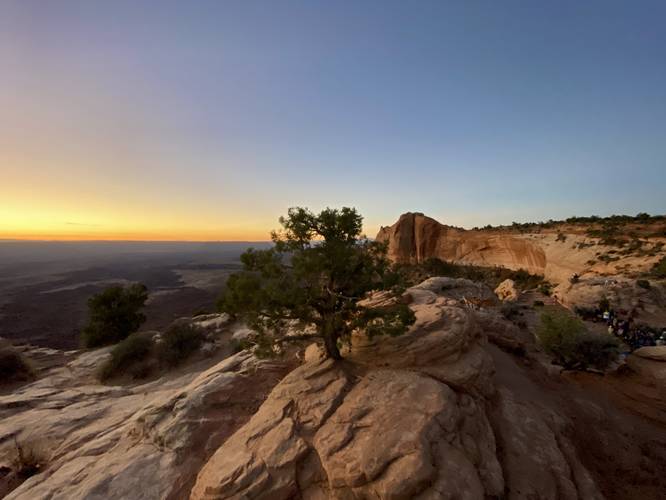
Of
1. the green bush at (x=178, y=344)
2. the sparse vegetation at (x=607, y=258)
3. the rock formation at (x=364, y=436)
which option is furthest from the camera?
the sparse vegetation at (x=607, y=258)

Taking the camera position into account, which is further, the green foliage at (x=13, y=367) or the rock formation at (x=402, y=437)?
the green foliage at (x=13, y=367)

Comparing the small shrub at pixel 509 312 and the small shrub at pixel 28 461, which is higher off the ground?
the small shrub at pixel 509 312

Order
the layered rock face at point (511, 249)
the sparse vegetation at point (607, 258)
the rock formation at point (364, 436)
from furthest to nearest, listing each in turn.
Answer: the layered rock face at point (511, 249) → the sparse vegetation at point (607, 258) → the rock formation at point (364, 436)

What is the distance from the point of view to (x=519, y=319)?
26328 mm

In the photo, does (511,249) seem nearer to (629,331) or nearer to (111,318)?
(629,331)

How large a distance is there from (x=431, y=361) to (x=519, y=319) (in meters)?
20.6

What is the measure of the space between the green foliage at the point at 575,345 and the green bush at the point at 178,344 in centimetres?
2639

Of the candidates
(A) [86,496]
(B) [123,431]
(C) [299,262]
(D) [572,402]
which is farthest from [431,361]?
(B) [123,431]

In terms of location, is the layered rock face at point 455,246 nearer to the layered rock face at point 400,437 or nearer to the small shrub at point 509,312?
the small shrub at point 509,312

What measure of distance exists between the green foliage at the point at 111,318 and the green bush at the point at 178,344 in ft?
46.1

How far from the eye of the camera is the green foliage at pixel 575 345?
667 inches

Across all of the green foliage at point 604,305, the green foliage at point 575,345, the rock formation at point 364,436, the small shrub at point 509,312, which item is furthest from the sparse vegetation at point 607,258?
the rock formation at point 364,436

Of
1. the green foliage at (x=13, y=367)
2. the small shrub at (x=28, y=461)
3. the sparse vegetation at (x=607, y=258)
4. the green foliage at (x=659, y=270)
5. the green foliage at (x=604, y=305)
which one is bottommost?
the green foliage at (x=13, y=367)

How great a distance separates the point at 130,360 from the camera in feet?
80.5
